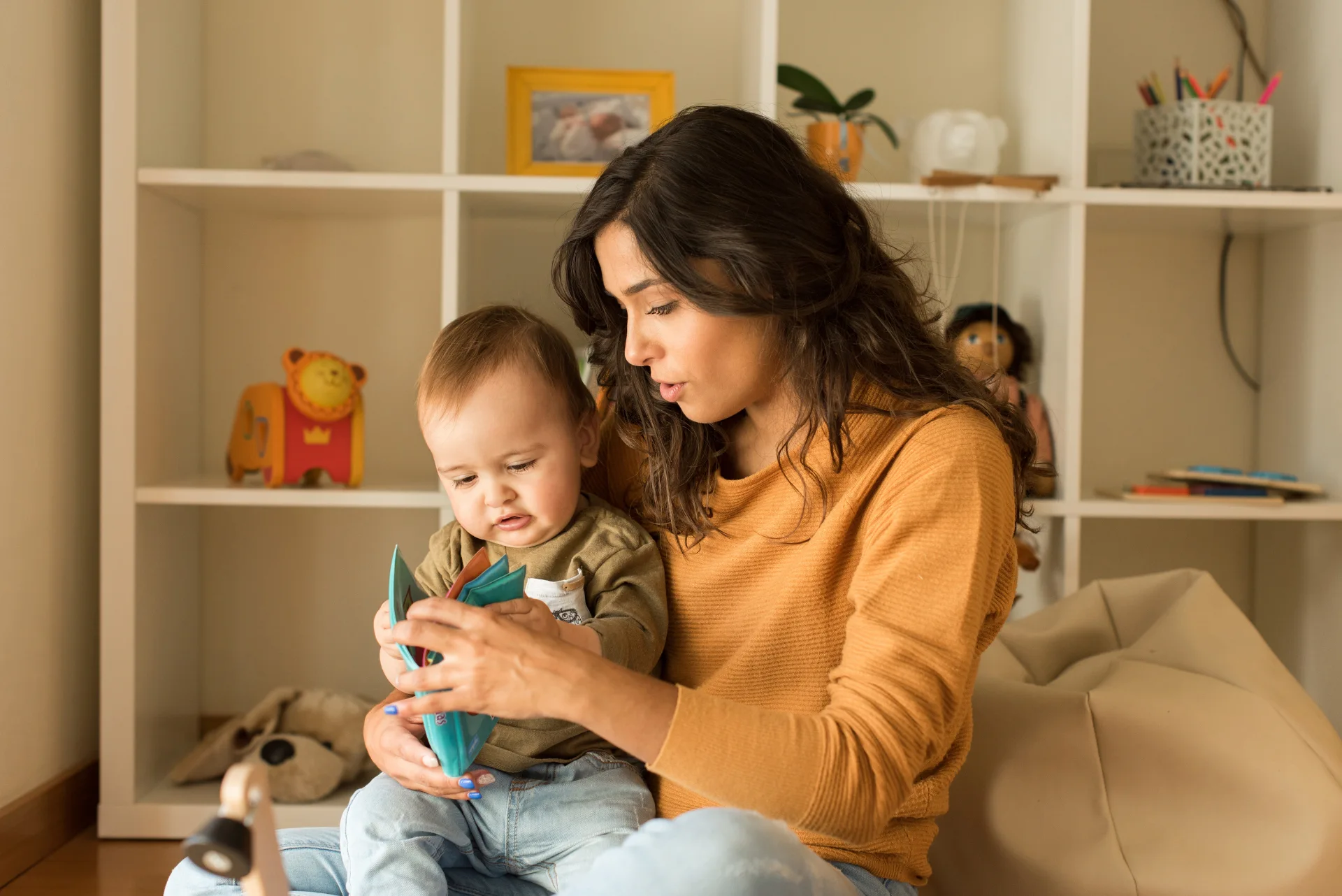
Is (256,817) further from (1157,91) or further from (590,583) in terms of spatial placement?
(1157,91)

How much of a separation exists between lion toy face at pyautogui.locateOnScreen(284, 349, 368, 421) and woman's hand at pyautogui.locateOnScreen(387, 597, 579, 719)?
1041mm

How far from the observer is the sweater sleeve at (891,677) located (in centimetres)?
90

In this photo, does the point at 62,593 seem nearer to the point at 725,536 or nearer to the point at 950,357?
the point at 725,536

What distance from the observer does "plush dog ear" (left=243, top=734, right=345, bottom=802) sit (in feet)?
6.14

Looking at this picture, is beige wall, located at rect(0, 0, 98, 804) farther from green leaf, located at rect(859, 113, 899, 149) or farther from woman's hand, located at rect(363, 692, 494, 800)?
green leaf, located at rect(859, 113, 899, 149)

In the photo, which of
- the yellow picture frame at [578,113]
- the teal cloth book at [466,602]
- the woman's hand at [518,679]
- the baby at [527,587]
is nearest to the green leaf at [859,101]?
the yellow picture frame at [578,113]

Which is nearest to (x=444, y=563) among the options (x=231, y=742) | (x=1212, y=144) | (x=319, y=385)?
(x=319, y=385)

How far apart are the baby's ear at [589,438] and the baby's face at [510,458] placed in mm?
57

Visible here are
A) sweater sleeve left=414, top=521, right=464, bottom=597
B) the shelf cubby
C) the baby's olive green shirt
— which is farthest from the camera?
the shelf cubby

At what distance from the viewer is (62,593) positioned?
1846 mm

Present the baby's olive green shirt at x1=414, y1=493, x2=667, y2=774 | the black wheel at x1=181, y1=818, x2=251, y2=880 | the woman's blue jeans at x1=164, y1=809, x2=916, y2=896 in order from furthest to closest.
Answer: the baby's olive green shirt at x1=414, y1=493, x2=667, y2=774
the woman's blue jeans at x1=164, y1=809, x2=916, y2=896
the black wheel at x1=181, y1=818, x2=251, y2=880

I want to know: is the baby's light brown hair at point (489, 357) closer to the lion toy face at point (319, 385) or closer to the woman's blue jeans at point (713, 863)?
the woman's blue jeans at point (713, 863)

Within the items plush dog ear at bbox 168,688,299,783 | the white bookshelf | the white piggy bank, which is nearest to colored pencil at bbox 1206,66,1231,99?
the white bookshelf

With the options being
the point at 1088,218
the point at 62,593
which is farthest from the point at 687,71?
the point at 62,593
